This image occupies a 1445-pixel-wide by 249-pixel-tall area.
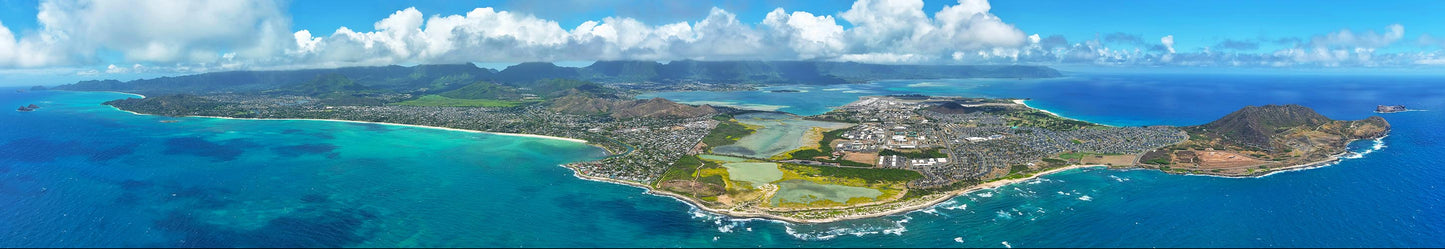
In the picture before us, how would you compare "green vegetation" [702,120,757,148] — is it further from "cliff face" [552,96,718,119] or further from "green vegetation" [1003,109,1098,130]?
"green vegetation" [1003,109,1098,130]

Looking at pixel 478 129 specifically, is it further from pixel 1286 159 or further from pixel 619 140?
pixel 1286 159

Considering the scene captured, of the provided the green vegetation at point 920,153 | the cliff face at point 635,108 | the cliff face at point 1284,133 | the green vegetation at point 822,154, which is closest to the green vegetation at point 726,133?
the green vegetation at point 822,154

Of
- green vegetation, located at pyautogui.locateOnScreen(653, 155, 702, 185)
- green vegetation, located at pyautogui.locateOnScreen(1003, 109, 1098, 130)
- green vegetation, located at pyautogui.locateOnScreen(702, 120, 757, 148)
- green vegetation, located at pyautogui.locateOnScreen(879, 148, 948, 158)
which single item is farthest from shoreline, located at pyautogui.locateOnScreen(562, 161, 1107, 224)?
green vegetation, located at pyautogui.locateOnScreen(1003, 109, 1098, 130)

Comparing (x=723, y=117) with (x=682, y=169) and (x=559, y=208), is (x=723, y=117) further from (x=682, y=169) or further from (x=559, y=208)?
(x=559, y=208)

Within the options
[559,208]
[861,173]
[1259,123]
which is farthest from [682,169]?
[1259,123]

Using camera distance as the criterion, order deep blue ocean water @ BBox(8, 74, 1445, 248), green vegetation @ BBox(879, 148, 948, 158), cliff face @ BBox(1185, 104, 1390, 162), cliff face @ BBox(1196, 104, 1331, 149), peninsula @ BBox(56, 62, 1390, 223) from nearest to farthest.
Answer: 1. deep blue ocean water @ BBox(8, 74, 1445, 248)
2. peninsula @ BBox(56, 62, 1390, 223)
3. green vegetation @ BBox(879, 148, 948, 158)
4. cliff face @ BBox(1185, 104, 1390, 162)
5. cliff face @ BBox(1196, 104, 1331, 149)
